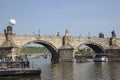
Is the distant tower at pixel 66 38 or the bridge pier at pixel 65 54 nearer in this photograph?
the bridge pier at pixel 65 54

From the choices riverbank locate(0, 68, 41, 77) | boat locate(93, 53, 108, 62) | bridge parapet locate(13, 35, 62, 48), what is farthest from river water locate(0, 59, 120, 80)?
boat locate(93, 53, 108, 62)

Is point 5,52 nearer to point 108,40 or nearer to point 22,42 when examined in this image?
point 22,42

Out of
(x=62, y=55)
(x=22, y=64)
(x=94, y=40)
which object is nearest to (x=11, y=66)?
(x=22, y=64)

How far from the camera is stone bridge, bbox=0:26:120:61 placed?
8271cm

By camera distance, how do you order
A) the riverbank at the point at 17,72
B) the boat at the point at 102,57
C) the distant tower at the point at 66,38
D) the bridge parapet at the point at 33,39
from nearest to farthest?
the riverbank at the point at 17,72 < the bridge parapet at the point at 33,39 < the distant tower at the point at 66,38 < the boat at the point at 102,57

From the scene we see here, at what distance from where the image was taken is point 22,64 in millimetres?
46750

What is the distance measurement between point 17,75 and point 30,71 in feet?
7.04

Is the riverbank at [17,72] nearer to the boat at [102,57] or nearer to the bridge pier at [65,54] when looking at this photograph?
the bridge pier at [65,54]

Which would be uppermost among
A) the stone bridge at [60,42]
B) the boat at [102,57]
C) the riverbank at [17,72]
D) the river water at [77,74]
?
the stone bridge at [60,42]

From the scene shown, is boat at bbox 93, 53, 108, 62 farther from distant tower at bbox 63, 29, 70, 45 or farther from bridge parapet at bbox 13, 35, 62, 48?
bridge parapet at bbox 13, 35, 62, 48

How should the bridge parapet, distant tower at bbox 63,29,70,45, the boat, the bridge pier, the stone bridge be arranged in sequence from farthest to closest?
the boat, distant tower at bbox 63,29,70,45, the bridge pier, the bridge parapet, the stone bridge

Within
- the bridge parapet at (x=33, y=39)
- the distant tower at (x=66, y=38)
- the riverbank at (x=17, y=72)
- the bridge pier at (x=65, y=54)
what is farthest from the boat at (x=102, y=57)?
the riverbank at (x=17, y=72)

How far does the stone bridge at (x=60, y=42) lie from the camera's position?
271 ft

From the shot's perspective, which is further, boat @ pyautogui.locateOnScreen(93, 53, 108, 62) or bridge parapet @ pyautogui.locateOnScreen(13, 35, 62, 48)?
boat @ pyautogui.locateOnScreen(93, 53, 108, 62)
